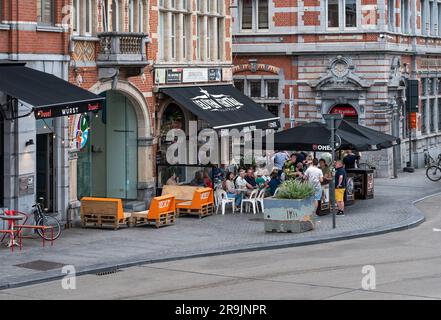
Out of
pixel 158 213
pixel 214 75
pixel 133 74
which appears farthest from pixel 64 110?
pixel 214 75

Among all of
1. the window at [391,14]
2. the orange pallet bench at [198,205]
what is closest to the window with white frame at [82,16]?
the orange pallet bench at [198,205]

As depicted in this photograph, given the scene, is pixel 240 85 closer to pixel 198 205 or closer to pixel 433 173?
pixel 433 173

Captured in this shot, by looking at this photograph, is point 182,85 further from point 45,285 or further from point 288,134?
point 45,285

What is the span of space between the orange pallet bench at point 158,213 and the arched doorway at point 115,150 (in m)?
4.09

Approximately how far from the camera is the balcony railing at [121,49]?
28.0 metres

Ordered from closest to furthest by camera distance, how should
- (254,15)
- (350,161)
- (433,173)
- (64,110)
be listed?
1. (64,110)
2. (350,161)
3. (433,173)
4. (254,15)

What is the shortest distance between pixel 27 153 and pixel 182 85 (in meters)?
8.93

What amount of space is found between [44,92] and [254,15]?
2292 centimetres

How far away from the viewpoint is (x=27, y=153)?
25.0 meters

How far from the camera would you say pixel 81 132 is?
27.4 m

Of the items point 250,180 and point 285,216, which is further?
point 250,180

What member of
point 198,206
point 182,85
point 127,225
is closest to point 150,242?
point 127,225

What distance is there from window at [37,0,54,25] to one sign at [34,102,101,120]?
272 cm
